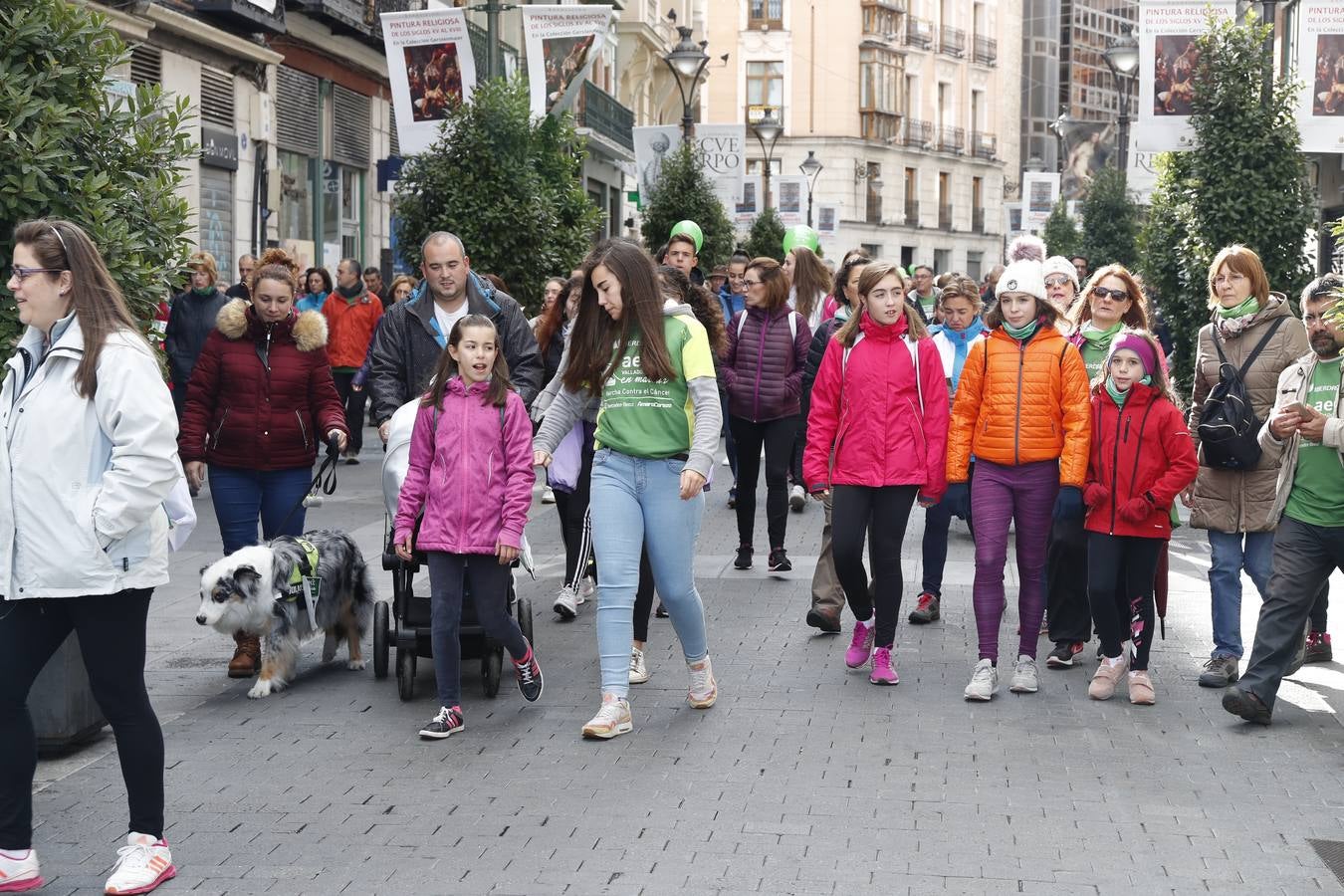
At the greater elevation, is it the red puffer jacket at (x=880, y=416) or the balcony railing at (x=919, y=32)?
the balcony railing at (x=919, y=32)

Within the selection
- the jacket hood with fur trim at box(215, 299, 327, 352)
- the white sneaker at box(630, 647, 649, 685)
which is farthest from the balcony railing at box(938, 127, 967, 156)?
the white sneaker at box(630, 647, 649, 685)

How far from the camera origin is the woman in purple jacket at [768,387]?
1096cm

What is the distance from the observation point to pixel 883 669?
7.96 meters

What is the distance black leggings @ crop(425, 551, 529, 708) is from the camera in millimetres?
7023

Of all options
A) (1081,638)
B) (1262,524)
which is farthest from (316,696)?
(1262,524)

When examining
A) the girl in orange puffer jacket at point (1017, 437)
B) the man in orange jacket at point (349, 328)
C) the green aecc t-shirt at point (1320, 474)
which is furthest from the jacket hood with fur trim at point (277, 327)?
the man in orange jacket at point (349, 328)

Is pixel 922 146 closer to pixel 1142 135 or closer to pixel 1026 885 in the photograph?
pixel 1142 135

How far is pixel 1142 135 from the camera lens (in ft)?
54.0

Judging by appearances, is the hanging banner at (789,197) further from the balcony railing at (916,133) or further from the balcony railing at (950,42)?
the balcony railing at (950,42)

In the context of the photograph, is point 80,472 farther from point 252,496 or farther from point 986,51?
point 986,51

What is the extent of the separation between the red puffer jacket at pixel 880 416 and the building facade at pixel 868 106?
6178cm

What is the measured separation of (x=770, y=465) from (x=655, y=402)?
13.4ft

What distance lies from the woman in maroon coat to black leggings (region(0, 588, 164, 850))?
2897 millimetres

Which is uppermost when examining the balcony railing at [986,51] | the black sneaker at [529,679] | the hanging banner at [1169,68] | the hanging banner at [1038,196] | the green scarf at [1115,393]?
the balcony railing at [986,51]
